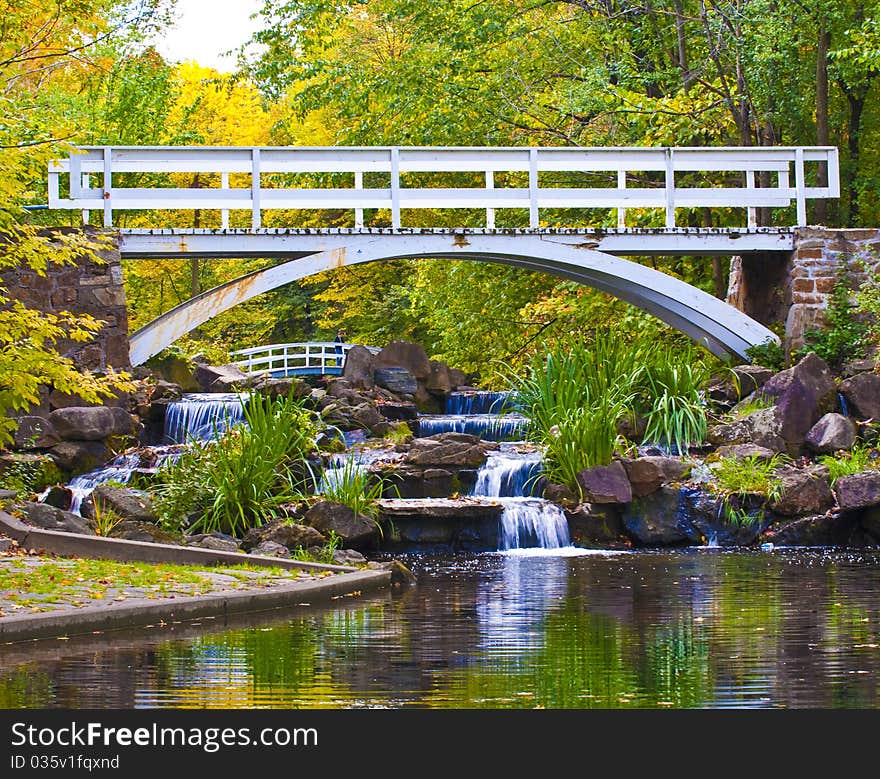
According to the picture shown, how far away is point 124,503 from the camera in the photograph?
13.6 meters

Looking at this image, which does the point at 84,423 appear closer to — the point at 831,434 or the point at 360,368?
the point at 360,368

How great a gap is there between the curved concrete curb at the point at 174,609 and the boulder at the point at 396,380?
40.3 feet

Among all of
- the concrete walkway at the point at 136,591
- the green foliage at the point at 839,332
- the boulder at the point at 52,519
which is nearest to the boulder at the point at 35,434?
the boulder at the point at 52,519

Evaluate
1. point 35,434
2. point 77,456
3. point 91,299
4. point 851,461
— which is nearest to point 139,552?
point 77,456

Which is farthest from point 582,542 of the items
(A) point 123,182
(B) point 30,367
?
(A) point 123,182

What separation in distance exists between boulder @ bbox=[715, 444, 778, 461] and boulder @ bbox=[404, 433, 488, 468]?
9.03 ft

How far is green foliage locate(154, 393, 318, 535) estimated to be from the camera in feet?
44.9

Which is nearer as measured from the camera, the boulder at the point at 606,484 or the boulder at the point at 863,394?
the boulder at the point at 606,484

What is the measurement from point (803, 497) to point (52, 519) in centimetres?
750

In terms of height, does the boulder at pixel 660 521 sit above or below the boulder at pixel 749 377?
below

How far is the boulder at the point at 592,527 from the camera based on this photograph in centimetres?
1460

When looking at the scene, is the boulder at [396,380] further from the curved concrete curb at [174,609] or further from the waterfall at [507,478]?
the curved concrete curb at [174,609]

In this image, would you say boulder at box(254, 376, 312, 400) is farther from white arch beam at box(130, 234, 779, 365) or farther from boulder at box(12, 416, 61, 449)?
boulder at box(12, 416, 61, 449)

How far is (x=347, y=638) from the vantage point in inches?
292
